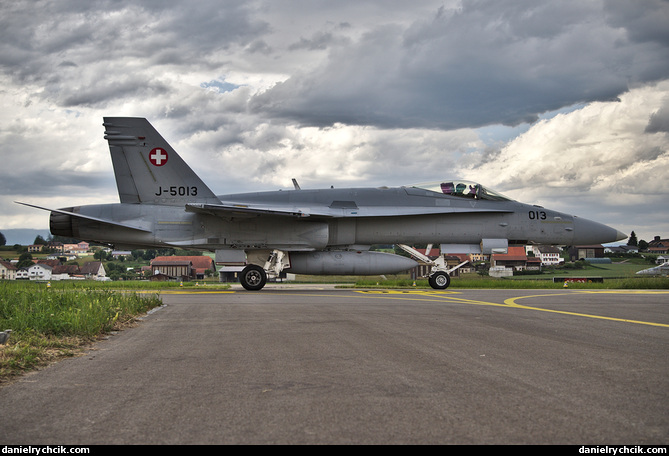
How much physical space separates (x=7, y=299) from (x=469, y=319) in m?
8.40

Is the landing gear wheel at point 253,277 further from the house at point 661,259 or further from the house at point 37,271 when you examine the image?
the house at point 661,259

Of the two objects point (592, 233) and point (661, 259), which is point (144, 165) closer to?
point (592, 233)

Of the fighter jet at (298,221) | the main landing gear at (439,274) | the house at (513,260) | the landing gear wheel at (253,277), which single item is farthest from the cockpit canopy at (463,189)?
the house at (513,260)

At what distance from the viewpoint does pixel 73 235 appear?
21672 millimetres

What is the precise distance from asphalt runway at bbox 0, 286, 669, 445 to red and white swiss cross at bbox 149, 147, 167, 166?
550 inches

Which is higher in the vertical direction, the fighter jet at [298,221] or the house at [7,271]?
the fighter jet at [298,221]

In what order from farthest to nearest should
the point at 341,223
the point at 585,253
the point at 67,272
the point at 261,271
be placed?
1. the point at 67,272
2. the point at 585,253
3. the point at 261,271
4. the point at 341,223

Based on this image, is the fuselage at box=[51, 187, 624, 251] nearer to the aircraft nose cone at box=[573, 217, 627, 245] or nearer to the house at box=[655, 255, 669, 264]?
the aircraft nose cone at box=[573, 217, 627, 245]

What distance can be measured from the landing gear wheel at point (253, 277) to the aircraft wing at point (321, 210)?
2.42 metres

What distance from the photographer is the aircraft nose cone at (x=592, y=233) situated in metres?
22.7

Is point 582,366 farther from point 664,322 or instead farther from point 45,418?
point 664,322

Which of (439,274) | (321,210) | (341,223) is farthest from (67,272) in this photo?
(439,274)

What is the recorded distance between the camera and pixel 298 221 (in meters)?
21.7

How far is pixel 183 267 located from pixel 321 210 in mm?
25347
